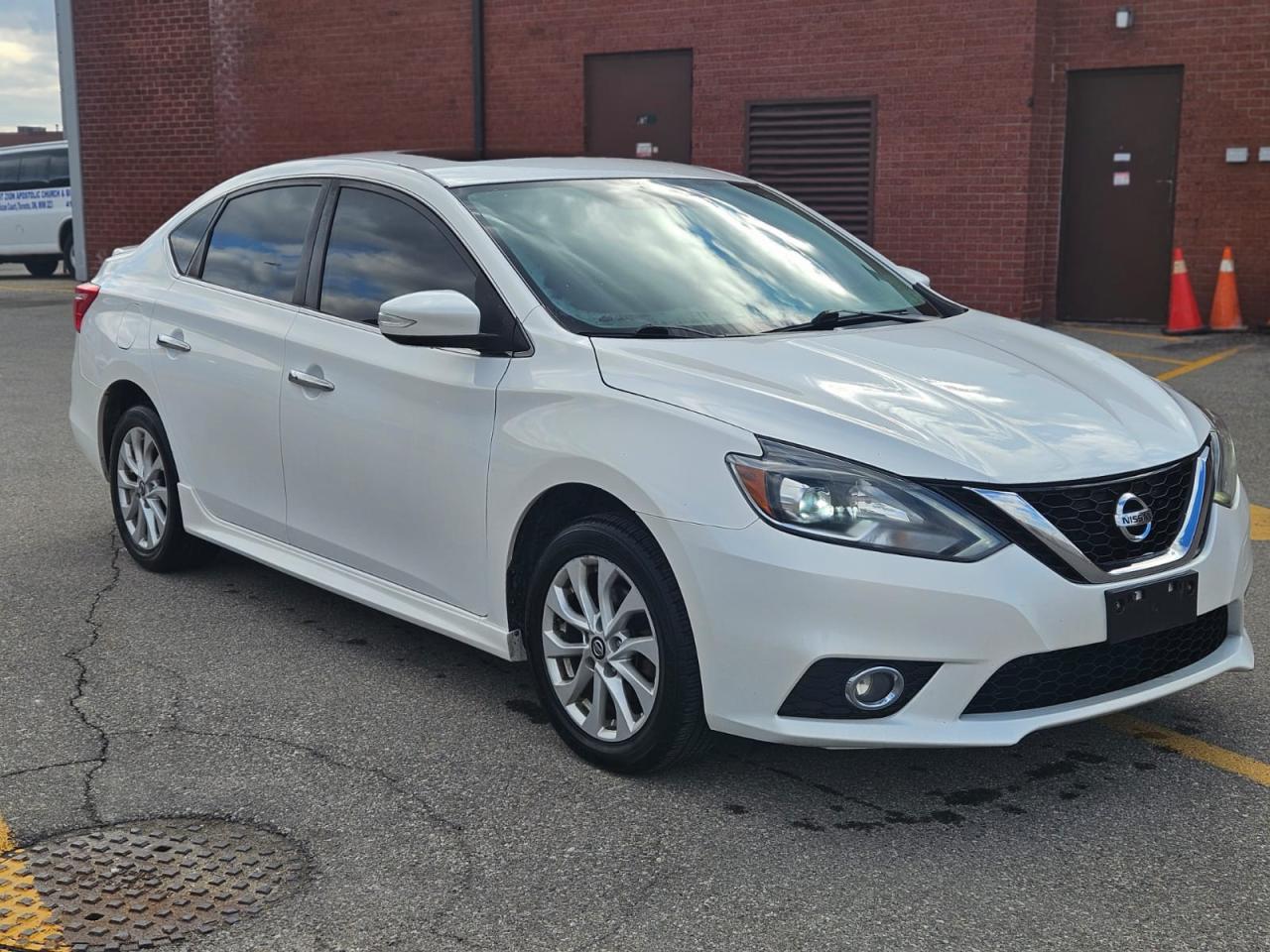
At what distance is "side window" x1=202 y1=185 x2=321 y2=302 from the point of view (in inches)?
215

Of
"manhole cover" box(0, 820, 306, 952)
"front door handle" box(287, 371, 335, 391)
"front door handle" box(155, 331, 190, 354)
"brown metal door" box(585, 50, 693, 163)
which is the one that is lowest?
"manhole cover" box(0, 820, 306, 952)

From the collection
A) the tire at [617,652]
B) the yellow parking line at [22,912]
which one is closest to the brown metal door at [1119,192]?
the tire at [617,652]

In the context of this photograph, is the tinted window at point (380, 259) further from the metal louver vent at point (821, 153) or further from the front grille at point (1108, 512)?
the metal louver vent at point (821, 153)

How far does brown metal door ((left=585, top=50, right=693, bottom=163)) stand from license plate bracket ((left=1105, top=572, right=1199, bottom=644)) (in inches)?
517

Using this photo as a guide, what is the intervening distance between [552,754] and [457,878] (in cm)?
82

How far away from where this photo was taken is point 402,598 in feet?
15.9

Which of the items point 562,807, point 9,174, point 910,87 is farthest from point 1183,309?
point 9,174

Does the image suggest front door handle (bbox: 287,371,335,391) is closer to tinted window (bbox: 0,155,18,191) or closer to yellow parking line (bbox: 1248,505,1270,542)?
yellow parking line (bbox: 1248,505,1270,542)

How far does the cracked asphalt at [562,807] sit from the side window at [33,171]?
2061cm

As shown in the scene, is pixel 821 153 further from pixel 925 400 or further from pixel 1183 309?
pixel 925 400

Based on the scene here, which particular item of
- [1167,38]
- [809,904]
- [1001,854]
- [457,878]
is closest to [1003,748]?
[1001,854]

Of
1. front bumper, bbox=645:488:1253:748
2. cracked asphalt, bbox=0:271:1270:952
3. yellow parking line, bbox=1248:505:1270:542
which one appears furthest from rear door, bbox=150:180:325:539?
yellow parking line, bbox=1248:505:1270:542

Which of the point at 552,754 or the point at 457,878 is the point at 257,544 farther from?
the point at 457,878

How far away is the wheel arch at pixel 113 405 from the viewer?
6.27 meters
